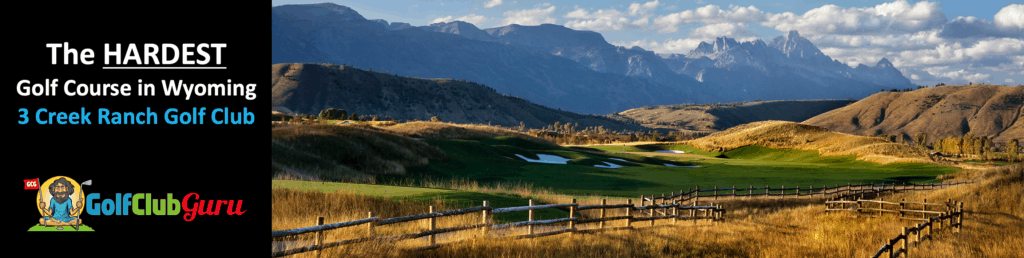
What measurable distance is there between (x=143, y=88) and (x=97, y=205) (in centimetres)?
107

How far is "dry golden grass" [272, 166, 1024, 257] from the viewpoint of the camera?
12242mm

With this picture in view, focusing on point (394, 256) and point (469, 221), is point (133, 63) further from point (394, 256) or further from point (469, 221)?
point (469, 221)

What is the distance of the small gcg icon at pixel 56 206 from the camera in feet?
17.0

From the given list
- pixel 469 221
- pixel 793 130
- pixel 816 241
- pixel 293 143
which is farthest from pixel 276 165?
pixel 793 130

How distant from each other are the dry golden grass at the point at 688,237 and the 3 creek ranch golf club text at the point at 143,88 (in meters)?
4.54

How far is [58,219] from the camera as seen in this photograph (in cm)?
520

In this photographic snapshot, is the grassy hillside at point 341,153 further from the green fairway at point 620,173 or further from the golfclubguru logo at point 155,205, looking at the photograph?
the golfclubguru logo at point 155,205

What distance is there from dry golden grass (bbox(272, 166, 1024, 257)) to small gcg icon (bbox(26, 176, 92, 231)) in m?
4.58

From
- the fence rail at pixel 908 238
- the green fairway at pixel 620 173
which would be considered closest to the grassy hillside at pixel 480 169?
the green fairway at pixel 620 173

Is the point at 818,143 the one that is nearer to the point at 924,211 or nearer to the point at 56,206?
the point at 924,211

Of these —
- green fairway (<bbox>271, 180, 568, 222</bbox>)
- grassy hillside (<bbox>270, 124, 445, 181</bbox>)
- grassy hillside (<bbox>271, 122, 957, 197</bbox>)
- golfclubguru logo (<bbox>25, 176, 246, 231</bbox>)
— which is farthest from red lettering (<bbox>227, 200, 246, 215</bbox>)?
grassy hillside (<bbox>270, 124, 445, 181</bbox>)

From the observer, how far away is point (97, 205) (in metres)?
5.31

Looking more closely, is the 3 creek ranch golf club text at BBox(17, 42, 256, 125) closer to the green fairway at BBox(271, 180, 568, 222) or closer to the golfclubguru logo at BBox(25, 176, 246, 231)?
the golfclubguru logo at BBox(25, 176, 246, 231)

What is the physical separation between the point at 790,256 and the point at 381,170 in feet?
83.8
